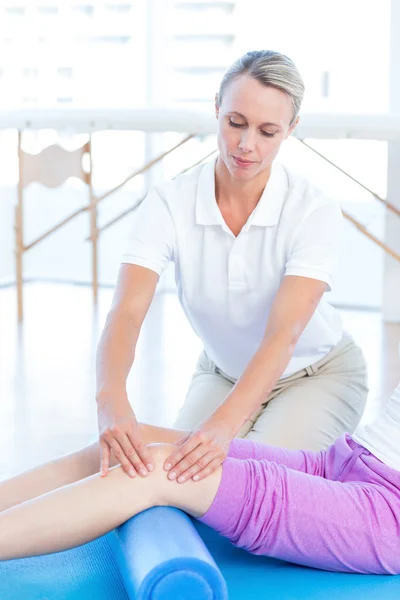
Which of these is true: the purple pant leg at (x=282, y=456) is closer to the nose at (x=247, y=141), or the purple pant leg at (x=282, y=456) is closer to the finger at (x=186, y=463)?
the finger at (x=186, y=463)

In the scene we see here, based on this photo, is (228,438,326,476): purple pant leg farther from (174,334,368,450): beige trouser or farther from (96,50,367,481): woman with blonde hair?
(174,334,368,450): beige trouser

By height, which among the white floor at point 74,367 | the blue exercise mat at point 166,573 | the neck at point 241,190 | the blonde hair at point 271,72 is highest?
the blonde hair at point 271,72

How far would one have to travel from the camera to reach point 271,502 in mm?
1595

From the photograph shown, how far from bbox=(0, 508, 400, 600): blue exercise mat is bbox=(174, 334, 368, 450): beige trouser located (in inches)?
14.4

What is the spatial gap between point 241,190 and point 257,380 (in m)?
0.46

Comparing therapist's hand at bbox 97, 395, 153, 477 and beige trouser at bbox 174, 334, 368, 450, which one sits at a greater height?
therapist's hand at bbox 97, 395, 153, 477

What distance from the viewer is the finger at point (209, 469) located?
1587mm

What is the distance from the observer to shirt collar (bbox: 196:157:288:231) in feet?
6.70

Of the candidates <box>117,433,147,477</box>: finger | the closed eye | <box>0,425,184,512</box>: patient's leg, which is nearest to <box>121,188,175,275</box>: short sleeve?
the closed eye

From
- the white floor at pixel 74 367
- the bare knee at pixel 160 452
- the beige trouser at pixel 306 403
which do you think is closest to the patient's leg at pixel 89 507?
the bare knee at pixel 160 452

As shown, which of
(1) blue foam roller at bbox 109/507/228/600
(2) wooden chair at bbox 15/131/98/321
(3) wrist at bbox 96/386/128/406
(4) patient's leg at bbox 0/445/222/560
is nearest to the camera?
(1) blue foam roller at bbox 109/507/228/600

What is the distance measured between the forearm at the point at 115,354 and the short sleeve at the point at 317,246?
336 millimetres

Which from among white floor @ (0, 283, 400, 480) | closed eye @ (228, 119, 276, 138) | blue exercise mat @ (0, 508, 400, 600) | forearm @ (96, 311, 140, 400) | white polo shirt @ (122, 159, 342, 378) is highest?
closed eye @ (228, 119, 276, 138)

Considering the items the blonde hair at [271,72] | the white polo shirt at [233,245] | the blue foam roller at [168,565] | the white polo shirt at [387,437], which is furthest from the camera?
the white polo shirt at [233,245]
